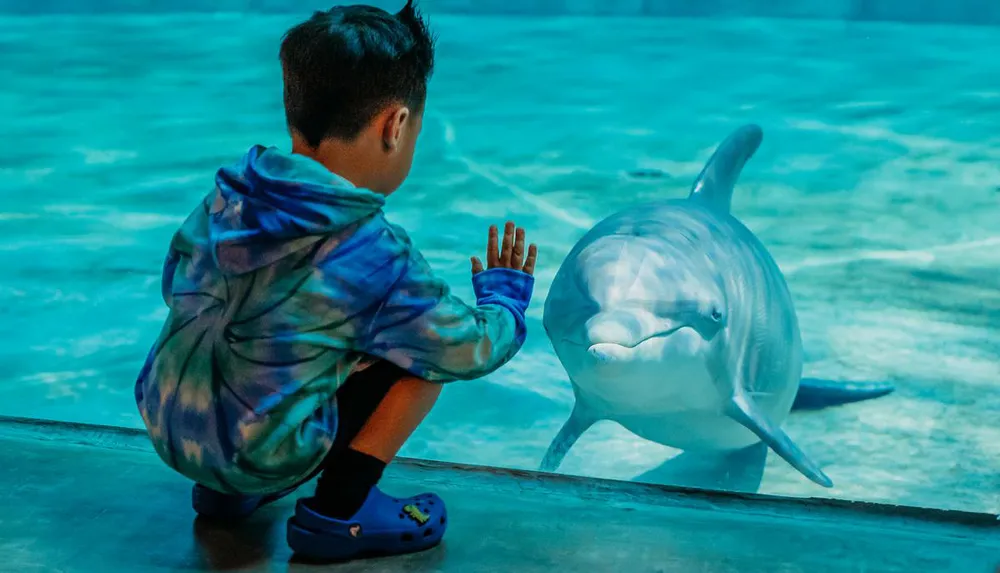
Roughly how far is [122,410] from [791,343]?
3.70 meters

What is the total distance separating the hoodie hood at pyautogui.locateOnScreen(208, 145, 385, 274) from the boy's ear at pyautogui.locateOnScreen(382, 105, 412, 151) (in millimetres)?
184

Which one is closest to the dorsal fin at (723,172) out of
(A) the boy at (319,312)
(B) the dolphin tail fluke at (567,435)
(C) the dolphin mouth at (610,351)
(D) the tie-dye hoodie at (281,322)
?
(B) the dolphin tail fluke at (567,435)

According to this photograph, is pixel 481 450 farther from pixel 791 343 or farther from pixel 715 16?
pixel 715 16

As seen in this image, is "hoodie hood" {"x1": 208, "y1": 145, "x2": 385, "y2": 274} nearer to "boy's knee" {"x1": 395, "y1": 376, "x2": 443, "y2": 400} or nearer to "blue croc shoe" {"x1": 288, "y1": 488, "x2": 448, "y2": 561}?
"boy's knee" {"x1": 395, "y1": 376, "x2": 443, "y2": 400}

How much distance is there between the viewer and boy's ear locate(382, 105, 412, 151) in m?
2.21

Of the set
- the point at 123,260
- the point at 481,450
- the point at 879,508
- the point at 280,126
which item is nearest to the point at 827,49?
the point at 280,126

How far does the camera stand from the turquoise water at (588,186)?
6.28 m

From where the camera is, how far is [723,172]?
17.8 ft

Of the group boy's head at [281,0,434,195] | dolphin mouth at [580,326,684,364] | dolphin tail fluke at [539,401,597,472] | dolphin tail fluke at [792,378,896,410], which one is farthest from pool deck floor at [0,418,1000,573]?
dolphin tail fluke at [792,378,896,410]

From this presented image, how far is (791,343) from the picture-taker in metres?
4.98

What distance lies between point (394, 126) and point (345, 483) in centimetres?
73

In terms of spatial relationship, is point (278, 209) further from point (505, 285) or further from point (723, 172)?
point (723, 172)

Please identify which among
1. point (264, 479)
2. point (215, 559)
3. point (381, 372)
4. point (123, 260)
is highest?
point (381, 372)

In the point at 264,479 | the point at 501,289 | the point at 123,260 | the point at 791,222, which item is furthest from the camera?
the point at 791,222
